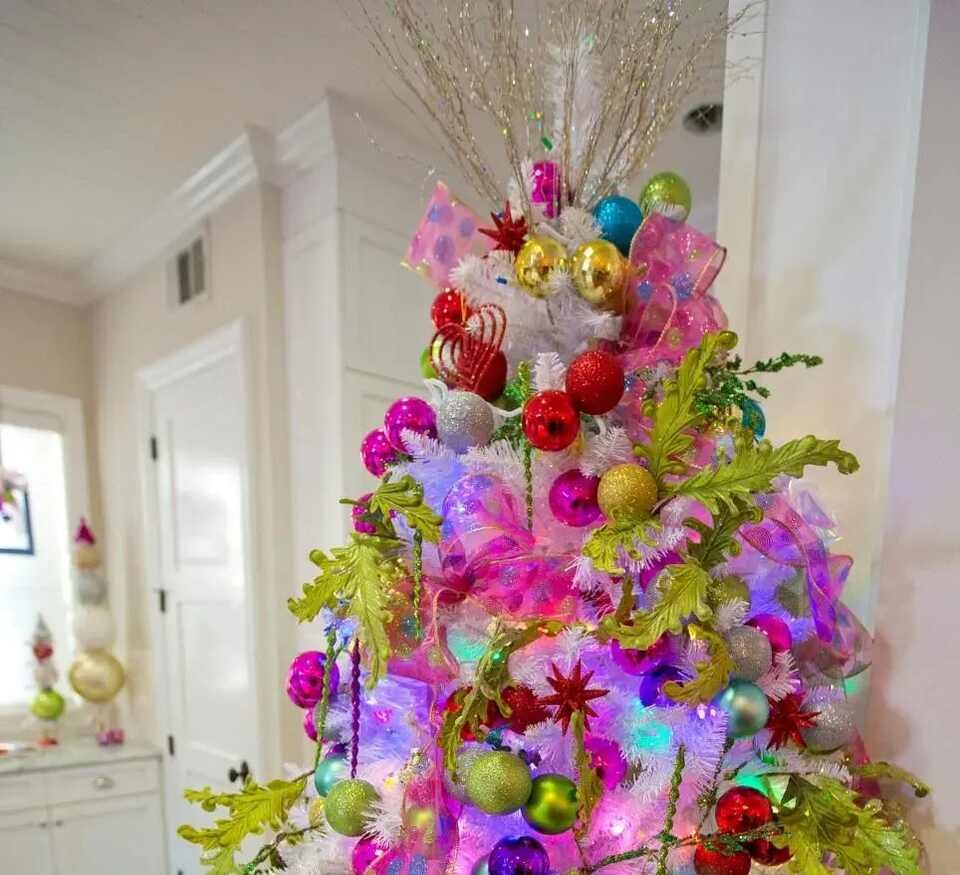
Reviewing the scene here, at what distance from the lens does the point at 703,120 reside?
172 cm

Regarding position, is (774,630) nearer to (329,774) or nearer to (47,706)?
(329,774)

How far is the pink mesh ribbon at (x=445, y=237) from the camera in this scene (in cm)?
86

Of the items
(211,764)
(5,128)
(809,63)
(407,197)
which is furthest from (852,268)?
(211,764)

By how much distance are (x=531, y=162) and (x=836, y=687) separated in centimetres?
68

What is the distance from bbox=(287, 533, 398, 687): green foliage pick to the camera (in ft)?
1.81

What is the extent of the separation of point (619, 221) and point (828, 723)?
57cm

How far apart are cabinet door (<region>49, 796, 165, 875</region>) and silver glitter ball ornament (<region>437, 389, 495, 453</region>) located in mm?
2477

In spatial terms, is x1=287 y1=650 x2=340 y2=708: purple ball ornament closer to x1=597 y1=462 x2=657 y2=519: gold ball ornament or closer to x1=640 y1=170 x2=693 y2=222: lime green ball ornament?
x1=597 y1=462 x2=657 y2=519: gold ball ornament

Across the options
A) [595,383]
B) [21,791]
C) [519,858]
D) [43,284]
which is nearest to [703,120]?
[595,383]

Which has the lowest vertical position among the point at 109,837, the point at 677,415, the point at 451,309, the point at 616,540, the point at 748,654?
the point at 109,837

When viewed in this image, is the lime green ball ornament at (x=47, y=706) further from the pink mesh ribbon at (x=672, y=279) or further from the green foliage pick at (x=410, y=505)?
the pink mesh ribbon at (x=672, y=279)

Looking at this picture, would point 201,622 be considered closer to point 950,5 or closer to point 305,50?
point 305,50

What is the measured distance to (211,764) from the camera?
7.19 feet

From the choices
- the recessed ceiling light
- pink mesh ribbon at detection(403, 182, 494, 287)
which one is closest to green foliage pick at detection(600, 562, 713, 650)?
pink mesh ribbon at detection(403, 182, 494, 287)
